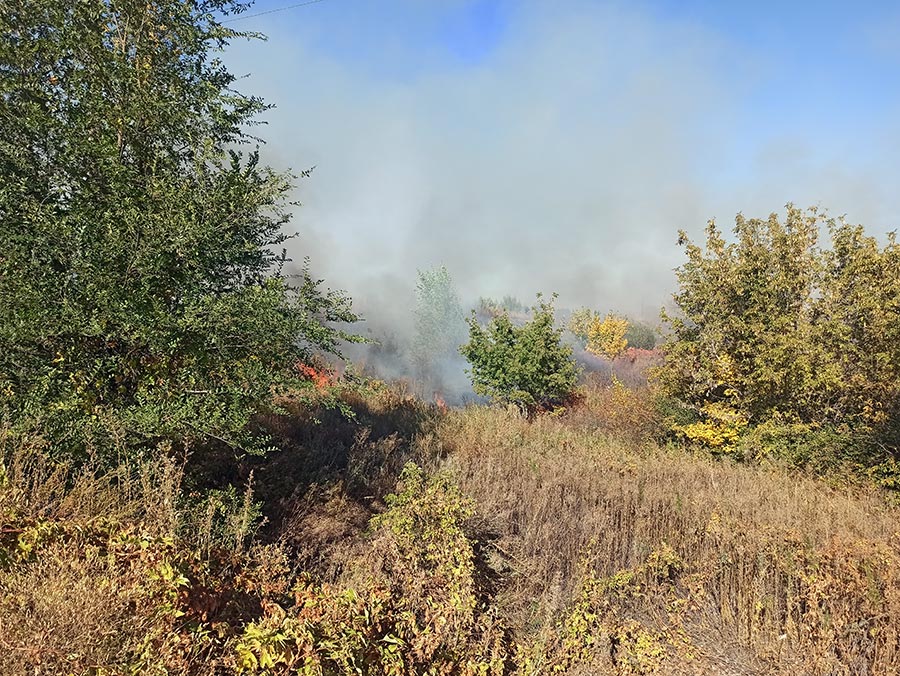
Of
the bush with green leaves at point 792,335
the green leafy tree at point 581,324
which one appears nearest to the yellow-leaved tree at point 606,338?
the green leafy tree at point 581,324

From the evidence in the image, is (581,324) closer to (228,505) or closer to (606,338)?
(606,338)

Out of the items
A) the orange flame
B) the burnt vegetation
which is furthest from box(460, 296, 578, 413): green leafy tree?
the orange flame

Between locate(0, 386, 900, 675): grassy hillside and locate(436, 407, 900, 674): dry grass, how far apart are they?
0.02m

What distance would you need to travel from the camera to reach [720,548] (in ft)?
14.9

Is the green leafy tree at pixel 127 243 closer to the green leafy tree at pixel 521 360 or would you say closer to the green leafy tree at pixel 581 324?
the green leafy tree at pixel 521 360

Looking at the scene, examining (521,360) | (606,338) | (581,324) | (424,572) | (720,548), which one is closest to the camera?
(424,572)

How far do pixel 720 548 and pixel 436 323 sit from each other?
93.3 feet

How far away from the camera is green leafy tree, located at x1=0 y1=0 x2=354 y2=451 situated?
3.80 m

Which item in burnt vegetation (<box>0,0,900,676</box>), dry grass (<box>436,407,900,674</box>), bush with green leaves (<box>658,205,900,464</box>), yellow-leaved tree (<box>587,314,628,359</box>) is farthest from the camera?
yellow-leaved tree (<box>587,314,628,359</box>)

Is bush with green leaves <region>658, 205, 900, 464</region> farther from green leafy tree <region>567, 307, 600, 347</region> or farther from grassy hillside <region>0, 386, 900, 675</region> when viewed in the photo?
green leafy tree <region>567, 307, 600, 347</region>

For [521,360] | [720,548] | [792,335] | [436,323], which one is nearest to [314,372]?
[720,548]

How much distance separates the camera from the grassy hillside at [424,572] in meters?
2.20

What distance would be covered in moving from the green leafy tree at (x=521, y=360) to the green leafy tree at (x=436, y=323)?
11.7 metres

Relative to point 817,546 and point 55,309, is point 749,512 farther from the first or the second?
point 55,309
